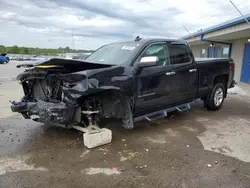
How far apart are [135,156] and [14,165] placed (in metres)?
1.91

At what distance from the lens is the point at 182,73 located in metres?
5.09

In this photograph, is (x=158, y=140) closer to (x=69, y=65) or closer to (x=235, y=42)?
(x=69, y=65)

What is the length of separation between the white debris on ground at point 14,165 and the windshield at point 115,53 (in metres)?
2.31

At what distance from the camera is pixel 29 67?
4.08m

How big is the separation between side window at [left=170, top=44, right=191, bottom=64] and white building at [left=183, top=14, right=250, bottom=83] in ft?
18.5

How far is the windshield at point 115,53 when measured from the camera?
14.2 feet

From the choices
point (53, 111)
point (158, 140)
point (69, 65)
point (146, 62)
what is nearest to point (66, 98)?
point (53, 111)

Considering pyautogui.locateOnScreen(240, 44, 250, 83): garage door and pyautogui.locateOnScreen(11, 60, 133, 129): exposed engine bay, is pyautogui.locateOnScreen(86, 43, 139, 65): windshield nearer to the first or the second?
pyautogui.locateOnScreen(11, 60, 133, 129): exposed engine bay

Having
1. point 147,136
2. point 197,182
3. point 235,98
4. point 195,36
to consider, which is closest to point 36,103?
point 147,136

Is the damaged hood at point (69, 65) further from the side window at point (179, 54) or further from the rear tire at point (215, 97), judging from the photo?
the rear tire at point (215, 97)

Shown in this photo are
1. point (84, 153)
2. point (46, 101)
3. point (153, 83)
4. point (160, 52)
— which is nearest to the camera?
point (84, 153)

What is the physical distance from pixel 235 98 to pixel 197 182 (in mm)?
6607

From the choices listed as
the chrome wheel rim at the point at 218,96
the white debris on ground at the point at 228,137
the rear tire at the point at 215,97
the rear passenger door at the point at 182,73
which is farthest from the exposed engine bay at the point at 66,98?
the chrome wheel rim at the point at 218,96

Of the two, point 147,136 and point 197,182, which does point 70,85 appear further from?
point 197,182
